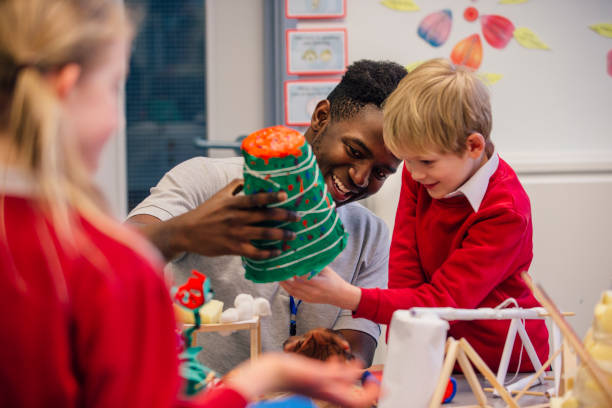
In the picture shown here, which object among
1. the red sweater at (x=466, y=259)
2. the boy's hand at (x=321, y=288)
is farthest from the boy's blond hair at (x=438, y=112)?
the boy's hand at (x=321, y=288)

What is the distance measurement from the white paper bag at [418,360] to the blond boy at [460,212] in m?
0.24

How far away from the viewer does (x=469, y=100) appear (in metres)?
1.06

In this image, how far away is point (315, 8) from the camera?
2072mm

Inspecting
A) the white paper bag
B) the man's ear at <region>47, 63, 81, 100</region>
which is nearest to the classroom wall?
the white paper bag

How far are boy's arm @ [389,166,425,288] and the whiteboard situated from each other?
939 millimetres

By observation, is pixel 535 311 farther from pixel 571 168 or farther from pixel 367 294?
pixel 571 168

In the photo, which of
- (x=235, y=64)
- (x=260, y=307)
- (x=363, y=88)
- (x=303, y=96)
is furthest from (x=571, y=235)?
(x=260, y=307)

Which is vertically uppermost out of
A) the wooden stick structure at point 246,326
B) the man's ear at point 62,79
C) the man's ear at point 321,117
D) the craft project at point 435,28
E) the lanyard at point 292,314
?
the craft project at point 435,28

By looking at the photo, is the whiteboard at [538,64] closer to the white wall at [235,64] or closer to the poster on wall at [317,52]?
the poster on wall at [317,52]

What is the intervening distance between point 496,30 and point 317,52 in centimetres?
63

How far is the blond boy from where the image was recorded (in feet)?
3.43

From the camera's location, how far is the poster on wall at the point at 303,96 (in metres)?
2.11

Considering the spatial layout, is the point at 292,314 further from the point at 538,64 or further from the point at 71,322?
the point at 538,64

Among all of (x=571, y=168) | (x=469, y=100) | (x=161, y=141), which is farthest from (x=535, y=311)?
(x=161, y=141)
